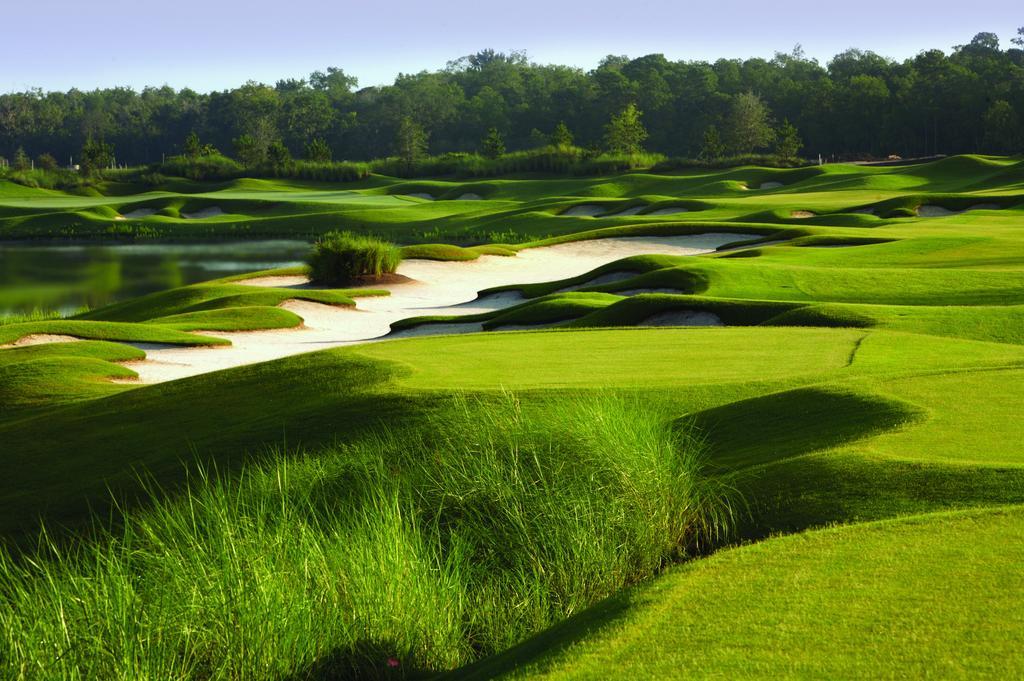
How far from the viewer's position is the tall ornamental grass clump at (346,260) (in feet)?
112

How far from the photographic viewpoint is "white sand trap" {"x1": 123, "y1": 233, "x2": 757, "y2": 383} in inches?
845

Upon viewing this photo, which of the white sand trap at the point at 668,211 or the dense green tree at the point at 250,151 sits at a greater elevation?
the dense green tree at the point at 250,151

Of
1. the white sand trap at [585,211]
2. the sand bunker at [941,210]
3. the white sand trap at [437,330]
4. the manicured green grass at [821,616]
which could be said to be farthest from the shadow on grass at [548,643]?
the white sand trap at [585,211]

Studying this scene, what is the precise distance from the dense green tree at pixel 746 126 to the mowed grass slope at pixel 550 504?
275 ft

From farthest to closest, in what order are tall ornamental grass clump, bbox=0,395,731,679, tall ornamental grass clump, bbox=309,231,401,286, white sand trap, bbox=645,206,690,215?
white sand trap, bbox=645,206,690,215, tall ornamental grass clump, bbox=309,231,401,286, tall ornamental grass clump, bbox=0,395,731,679

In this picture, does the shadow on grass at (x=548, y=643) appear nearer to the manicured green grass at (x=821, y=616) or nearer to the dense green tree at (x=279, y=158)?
the manicured green grass at (x=821, y=616)

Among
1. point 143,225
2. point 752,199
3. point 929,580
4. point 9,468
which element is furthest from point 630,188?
point 929,580

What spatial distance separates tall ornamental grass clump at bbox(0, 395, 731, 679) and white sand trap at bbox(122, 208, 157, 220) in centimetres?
6723

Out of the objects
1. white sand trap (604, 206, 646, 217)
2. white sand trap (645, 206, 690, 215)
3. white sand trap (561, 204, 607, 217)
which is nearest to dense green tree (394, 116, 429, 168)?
white sand trap (561, 204, 607, 217)

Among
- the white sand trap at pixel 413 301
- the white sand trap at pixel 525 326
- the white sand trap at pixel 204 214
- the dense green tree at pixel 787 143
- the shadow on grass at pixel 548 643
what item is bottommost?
the white sand trap at pixel 204 214

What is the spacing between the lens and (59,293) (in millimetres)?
39438

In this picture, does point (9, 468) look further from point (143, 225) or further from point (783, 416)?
point (143, 225)

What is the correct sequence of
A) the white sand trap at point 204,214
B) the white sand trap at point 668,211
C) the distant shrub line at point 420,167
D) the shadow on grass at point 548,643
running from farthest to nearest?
the distant shrub line at point 420,167 → the white sand trap at point 204,214 → the white sand trap at point 668,211 → the shadow on grass at point 548,643

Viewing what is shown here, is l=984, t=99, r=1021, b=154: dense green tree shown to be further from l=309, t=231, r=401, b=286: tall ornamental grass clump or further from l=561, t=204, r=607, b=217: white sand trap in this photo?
l=309, t=231, r=401, b=286: tall ornamental grass clump
